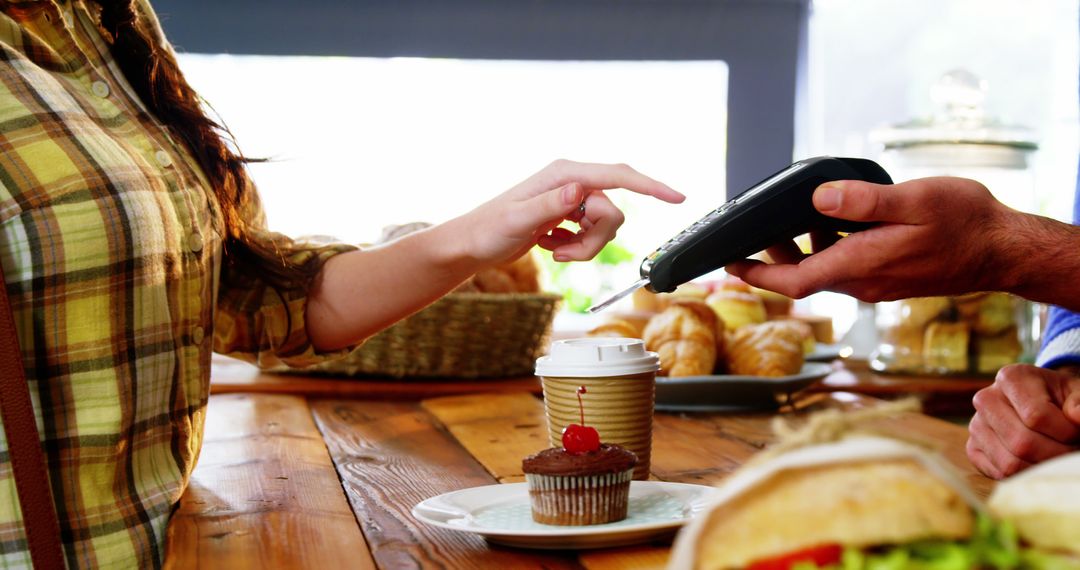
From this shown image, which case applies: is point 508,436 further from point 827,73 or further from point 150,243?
point 827,73

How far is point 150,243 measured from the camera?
1.01 m

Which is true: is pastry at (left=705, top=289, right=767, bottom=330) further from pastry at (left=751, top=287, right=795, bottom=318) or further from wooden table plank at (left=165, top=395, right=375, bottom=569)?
wooden table plank at (left=165, top=395, right=375, bottom=569)

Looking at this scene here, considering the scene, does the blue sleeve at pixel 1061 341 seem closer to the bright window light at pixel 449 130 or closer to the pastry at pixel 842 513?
the pastry at pixel 842 513

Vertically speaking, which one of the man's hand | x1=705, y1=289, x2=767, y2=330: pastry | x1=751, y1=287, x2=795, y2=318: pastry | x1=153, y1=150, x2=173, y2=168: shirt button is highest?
x1=153, y1=150, x2=173, y2=168: shirt button

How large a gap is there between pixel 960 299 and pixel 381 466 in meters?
1.12

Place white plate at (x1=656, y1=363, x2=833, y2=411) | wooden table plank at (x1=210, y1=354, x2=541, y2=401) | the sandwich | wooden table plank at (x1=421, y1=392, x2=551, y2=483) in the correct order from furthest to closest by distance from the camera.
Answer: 1. wooden table plank at (x1=210, y1=354, x2=541, y2=401)
2. white plate at (x1=656, y1=363, x2=833, y2=411)
3. wooden table plank at (x1=421, y1=392, x2=551, y2=483)
4. the sandwich

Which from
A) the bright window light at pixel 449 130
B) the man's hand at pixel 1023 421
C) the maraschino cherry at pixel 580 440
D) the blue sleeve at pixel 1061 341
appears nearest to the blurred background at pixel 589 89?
the bright window light at pixel 449 130

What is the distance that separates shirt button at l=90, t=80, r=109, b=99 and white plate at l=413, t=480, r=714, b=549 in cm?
57

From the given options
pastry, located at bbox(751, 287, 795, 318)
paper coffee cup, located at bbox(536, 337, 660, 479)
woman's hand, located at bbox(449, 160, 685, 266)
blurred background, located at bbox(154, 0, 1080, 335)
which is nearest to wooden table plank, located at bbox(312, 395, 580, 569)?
paper coffee cup, located at bbox(536, 337, 660, 479)

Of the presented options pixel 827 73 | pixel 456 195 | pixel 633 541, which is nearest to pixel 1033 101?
pixel 827 73

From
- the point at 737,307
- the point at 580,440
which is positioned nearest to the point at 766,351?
the point at 737,307

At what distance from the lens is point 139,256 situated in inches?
39.0

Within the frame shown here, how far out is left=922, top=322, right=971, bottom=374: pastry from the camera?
6.20ft

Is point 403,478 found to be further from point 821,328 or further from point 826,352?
point 821,328
